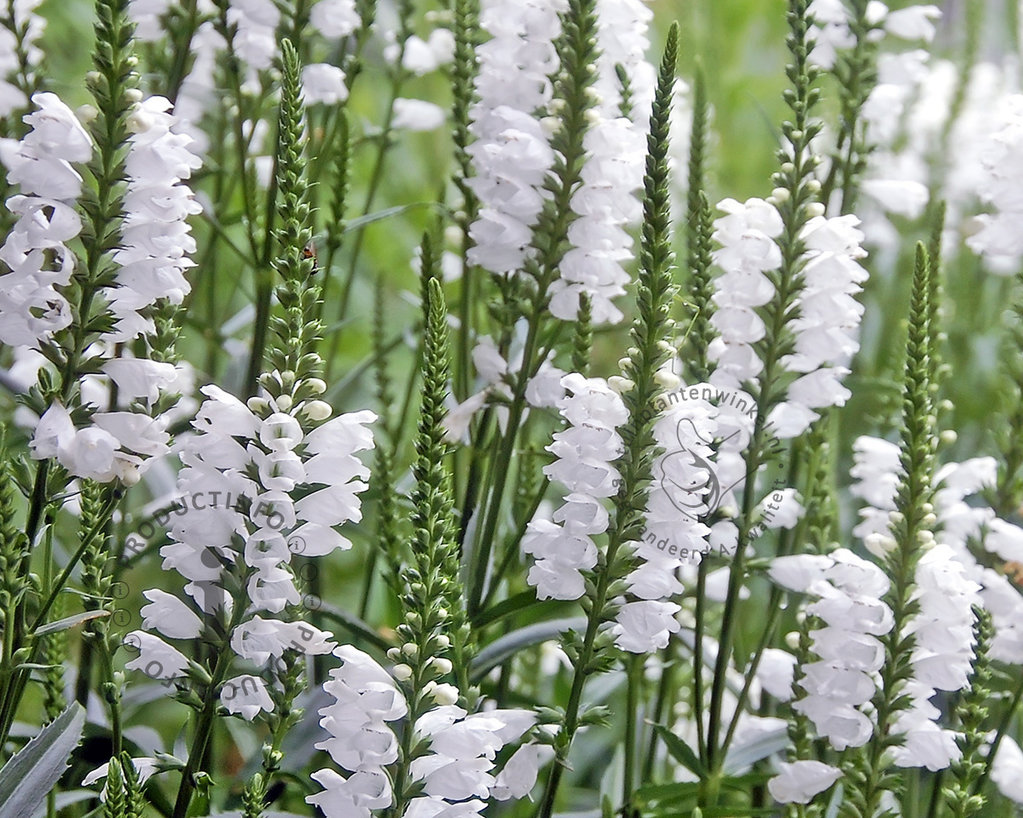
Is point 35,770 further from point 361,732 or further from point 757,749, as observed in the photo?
point 757,749

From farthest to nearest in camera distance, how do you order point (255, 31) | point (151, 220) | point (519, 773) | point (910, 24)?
point (910, 24) → point (255, 31) → point (519, 773) → point (151, 220)

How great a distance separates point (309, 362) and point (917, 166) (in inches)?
128

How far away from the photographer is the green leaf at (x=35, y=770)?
1220 mm

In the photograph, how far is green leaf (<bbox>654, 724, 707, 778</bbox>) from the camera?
1536 mm

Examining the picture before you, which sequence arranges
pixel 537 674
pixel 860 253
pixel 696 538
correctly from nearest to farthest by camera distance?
pixel 696 538
pixel 860 253
pixel 537 674

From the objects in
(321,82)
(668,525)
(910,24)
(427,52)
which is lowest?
(668,525)

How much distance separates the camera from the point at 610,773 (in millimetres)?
1801

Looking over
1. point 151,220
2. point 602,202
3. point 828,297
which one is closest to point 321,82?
point 602,202

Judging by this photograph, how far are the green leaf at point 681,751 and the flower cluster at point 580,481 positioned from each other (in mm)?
344

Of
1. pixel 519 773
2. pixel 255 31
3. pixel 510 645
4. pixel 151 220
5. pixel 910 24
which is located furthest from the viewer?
pixel 910 24

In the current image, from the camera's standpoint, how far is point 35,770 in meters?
1.24

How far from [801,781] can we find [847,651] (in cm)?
20

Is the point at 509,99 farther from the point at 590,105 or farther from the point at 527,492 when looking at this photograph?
the point at 527,492

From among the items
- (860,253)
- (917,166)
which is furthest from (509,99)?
(917,166)
